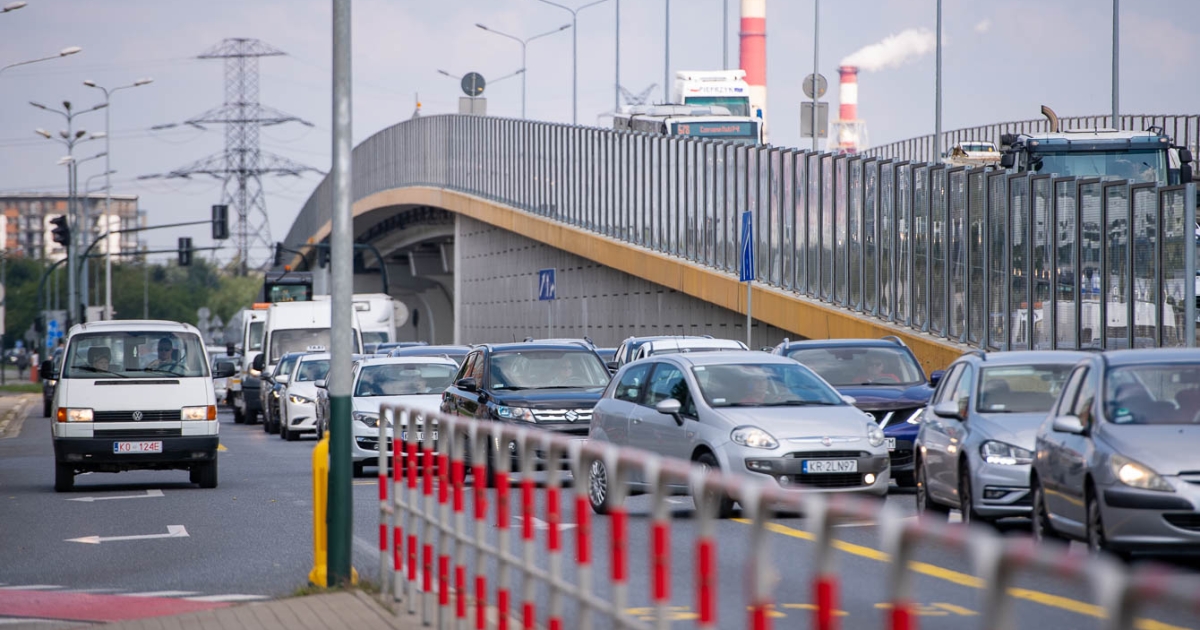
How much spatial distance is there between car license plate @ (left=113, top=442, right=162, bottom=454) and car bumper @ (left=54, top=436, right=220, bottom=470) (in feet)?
0.11

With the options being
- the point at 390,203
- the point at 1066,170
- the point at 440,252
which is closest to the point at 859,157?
the point at 1066,170

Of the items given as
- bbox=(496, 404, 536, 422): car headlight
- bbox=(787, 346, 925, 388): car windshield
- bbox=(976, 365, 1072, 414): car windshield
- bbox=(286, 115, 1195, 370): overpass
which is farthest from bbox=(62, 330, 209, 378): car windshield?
bbox=(286, 115, 1195, 370): overpass

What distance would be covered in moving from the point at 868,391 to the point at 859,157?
14.1 metres

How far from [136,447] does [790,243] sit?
57.0ft

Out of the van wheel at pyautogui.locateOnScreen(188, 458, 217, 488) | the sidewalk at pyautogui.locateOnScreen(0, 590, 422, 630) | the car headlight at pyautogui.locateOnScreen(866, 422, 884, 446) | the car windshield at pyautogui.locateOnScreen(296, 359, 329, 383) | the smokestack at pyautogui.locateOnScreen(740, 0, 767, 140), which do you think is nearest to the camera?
the sidewalk at pyautogui.locateOnScreen(0, 590, 422, 630)

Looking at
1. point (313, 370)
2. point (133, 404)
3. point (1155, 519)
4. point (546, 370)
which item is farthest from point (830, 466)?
point (313, 370)

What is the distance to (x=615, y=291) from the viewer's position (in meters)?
43.6

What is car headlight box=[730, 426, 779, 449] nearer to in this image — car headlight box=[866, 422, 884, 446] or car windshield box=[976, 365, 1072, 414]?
car headlight box=[866, 422, 884, 446]

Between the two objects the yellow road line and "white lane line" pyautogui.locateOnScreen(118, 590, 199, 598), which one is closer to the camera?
the yellow road line

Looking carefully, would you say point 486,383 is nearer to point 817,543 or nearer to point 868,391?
Result: point 868,391

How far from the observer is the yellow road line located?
11.0ft

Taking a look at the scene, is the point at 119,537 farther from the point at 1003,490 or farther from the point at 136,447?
the point at 1003,490

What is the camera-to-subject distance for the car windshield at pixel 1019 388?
13.3 metres

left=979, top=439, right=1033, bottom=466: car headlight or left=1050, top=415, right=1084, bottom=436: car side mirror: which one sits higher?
left=1050, top=415, right=1084, bottom=436: car side mirror
